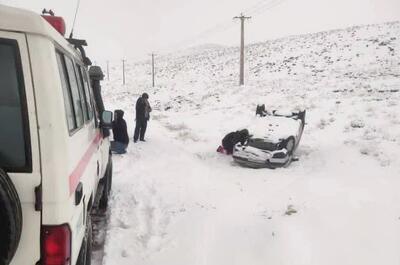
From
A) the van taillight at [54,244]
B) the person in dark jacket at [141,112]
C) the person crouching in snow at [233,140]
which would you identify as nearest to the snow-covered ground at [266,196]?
the person crouching in snow at [233,140]

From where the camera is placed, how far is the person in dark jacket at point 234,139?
12.6 meters

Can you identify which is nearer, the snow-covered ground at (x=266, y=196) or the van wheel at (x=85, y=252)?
the van wheel at (x=85, y=252)

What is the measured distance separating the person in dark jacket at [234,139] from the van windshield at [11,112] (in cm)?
995

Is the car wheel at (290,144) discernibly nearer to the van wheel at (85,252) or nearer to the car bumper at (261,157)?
the car bumper at (261,157)

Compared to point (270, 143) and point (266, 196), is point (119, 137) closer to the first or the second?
point (270, 143)

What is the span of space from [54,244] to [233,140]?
10276mm

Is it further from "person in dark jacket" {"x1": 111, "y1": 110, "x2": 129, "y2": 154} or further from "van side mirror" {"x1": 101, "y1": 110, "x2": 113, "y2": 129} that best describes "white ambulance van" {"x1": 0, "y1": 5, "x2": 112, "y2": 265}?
"person in dark jacket" {"x1": 111, "y1": 110, "x2": 129, "y2": 154}

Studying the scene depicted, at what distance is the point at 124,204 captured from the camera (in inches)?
314

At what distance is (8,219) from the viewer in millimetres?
2449

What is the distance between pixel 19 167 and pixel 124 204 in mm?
5442

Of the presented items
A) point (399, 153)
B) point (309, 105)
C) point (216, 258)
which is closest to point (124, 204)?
point (216, 258)

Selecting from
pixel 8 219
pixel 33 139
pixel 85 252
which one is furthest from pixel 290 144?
pixel 8 219

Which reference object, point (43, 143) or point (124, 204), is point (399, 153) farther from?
point (43, 143)

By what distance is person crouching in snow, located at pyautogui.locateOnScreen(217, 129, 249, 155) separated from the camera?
1258cm
